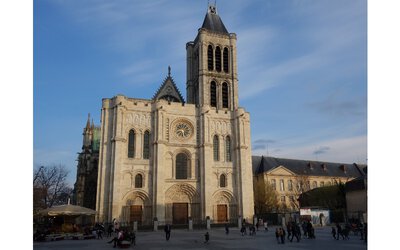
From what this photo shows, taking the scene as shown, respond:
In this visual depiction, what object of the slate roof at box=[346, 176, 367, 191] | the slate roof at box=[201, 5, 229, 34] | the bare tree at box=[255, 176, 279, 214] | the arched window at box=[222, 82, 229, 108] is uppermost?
the slate roof at box=[201, 5, 229, 34]

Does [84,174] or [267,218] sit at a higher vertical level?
[84,174]

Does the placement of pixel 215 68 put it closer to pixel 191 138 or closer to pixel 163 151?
pixel 191 138

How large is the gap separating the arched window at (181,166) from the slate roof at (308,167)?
2104 cm

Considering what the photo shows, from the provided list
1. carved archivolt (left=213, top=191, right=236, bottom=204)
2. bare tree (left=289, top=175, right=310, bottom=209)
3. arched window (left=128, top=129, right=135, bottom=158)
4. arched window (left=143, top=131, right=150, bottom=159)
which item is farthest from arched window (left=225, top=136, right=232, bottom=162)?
bare tree (left=289, top=175, right=310, bottom=209)

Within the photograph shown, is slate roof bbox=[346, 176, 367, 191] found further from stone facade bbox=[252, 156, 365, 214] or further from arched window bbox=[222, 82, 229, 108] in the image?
arched window bbox=[222, 82, 229, 108]

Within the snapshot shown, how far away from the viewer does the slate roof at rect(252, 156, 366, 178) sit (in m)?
54.9

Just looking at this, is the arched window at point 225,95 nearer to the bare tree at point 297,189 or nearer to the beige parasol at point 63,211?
the beige parasol at point 63,211

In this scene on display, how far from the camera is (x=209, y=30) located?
135ft

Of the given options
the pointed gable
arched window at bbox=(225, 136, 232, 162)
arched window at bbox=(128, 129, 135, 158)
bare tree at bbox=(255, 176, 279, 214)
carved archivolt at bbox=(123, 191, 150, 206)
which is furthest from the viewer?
bare tree at bbox=(255, 176, 279, 214)

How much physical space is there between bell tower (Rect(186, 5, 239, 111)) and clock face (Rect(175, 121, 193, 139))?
2828 mm

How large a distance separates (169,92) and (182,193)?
12764 millimetres

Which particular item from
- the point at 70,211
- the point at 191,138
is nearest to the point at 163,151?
the point at 191,138

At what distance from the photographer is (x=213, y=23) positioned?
43938mm
